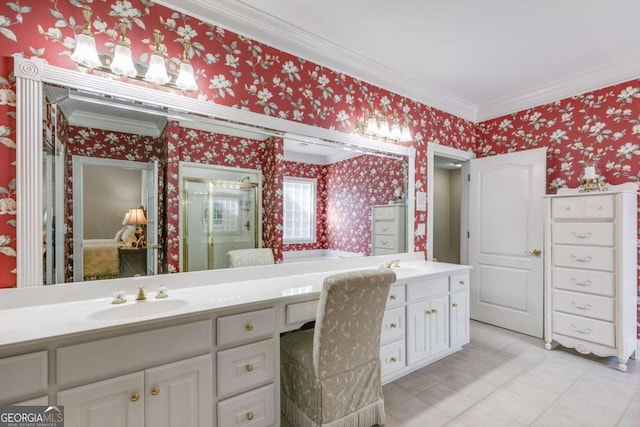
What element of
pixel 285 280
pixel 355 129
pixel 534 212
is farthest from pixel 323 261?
pixel 534 212

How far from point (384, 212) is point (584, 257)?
174 centimetres

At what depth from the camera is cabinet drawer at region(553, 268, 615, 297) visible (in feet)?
8.07

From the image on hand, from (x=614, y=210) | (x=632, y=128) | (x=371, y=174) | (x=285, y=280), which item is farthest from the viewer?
(x=371, y=174)

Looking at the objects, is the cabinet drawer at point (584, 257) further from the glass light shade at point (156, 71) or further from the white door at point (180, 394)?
the glass light shade at point (156, 71)

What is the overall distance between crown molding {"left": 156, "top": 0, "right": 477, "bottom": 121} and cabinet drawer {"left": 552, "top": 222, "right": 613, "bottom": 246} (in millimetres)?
1746

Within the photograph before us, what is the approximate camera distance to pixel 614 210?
2.42 meters

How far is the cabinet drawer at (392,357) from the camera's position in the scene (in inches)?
83.7

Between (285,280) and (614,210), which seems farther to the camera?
(614,210)

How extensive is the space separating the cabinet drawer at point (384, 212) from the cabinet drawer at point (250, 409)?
178cm

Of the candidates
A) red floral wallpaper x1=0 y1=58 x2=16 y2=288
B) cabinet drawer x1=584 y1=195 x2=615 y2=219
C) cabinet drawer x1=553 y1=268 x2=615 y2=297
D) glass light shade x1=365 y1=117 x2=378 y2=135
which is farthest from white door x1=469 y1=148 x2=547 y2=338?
red floral wallpaper x1=0 y1=58 x2=16 y2=288

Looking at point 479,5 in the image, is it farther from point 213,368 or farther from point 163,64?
point 213,368

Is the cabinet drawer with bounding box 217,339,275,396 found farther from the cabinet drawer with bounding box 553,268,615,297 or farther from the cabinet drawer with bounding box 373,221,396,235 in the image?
the cabinet drawer with bounding box 553,268,615,297

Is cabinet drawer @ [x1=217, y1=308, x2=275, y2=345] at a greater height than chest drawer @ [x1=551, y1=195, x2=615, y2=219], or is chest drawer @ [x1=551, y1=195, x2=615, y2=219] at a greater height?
A: chest drawer @ [x1=551, y1=195, x2=615, y2=219]

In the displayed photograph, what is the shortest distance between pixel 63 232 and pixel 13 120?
57 cm
